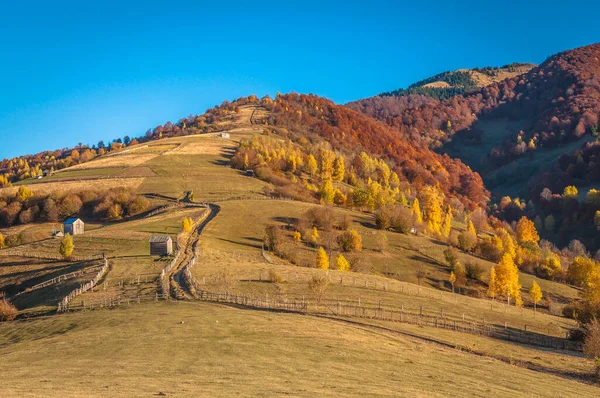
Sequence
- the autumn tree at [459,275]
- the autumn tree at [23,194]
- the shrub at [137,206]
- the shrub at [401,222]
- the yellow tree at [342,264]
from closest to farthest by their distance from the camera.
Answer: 1. the yellow tree at [342,264]
2. the autumn tree at [459,275]
3. the shrub at [137,206]
4. the shrub at [401,222]
5. the autumn tree at [23,194]

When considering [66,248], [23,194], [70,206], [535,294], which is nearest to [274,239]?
[66,248]

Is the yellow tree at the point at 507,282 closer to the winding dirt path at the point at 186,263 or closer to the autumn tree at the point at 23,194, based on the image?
the winding dirt path at the point at 186,263

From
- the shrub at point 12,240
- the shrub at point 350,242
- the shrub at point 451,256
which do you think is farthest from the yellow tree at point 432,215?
the shrub at point 12,240

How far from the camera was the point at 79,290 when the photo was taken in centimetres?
5997

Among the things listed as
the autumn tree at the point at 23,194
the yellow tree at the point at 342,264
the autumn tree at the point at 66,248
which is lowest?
the yellow tree at the point at 342,264

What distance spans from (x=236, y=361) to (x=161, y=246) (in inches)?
2195

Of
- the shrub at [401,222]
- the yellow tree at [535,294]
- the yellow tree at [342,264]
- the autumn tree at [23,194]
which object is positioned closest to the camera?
the yellow tree at [535,294]

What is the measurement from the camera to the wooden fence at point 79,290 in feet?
177

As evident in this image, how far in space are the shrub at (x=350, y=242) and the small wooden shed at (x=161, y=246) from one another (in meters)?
40.7

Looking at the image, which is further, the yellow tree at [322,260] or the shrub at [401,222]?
the shrub at [401,222]

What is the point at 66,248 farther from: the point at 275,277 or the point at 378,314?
the point at 378,314

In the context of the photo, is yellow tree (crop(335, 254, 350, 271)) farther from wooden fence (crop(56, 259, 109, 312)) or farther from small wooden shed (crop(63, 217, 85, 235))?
small wooden shed (crop(63, 217, 85, 235))

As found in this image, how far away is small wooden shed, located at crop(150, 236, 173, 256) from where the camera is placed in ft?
267

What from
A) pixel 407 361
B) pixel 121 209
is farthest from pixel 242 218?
pixel 407 361
